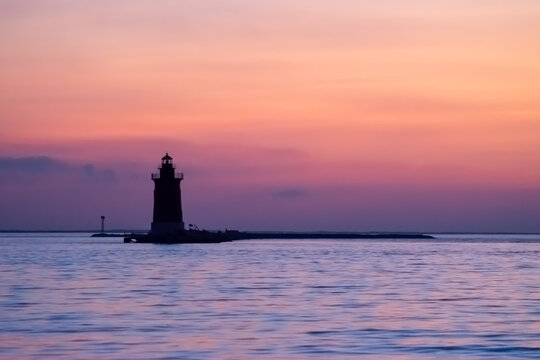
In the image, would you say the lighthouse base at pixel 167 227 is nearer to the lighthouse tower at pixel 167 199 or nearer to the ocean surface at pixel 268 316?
the lighthouse tower at pixel 167 199

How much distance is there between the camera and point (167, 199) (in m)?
89.5

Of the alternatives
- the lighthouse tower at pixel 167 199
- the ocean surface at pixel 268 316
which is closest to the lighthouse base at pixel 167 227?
the lighthouse tower at pixel 167 199

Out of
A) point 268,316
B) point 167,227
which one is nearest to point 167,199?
point 167,227

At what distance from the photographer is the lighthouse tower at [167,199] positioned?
294 ft

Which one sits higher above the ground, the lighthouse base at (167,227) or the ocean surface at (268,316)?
the lighthouse base at (167,227)

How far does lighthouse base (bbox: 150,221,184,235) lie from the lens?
305ft

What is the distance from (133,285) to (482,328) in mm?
18782

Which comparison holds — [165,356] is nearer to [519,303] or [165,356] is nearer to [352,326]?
[352,326]

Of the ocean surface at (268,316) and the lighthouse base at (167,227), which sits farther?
the lighthouse base at (167,227)

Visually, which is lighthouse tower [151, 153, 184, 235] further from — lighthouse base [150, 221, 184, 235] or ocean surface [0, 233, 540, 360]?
ocean surface [0, 233, 540, 360]

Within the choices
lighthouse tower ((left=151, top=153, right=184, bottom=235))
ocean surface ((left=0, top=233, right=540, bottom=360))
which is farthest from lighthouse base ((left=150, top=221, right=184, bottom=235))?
ocean surface ((left=0, top=233, right=540, bottom=360))

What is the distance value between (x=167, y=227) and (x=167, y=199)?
178 inches

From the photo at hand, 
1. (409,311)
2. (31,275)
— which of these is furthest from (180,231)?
(409,311)

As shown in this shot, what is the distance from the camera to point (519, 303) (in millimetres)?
33312
